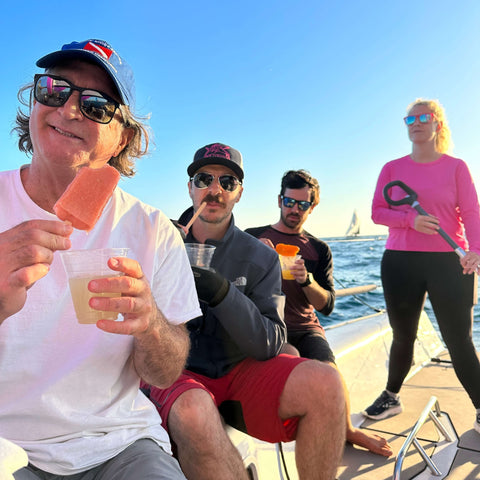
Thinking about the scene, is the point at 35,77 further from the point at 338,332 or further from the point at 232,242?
the point at 338,332

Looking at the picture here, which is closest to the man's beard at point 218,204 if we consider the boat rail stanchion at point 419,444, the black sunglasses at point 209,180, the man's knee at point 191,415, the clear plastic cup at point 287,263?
the black sunglasses at point 209,180

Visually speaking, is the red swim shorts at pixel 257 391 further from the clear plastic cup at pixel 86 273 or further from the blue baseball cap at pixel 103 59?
the blue baseball cap at pixel 103 59

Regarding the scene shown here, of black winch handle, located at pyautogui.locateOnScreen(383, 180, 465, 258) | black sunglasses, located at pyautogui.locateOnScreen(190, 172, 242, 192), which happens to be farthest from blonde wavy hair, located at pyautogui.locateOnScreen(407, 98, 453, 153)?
black sunglasses, located at pyautogui.locateOnScreen(190, 172, 242, 192)

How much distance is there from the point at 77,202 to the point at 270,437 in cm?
157

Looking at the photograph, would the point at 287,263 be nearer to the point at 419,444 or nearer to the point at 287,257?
the point at 287,257

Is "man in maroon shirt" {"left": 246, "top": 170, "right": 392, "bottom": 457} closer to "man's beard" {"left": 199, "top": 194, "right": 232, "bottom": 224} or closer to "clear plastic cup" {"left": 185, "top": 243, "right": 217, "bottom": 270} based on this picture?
"man's beard" {"left": 199, "top": 194, "right": 232, "bottom": 224}

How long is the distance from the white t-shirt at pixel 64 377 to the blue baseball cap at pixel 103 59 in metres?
0.45

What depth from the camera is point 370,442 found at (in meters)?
3.21

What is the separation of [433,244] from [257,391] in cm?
189

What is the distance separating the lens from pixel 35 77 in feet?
A: 5.00

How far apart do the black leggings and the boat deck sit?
0.43 meters

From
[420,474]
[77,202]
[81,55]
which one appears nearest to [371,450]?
[420,474]

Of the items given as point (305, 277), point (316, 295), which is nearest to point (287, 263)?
point (305, 277)

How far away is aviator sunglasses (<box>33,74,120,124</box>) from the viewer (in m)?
1.50
